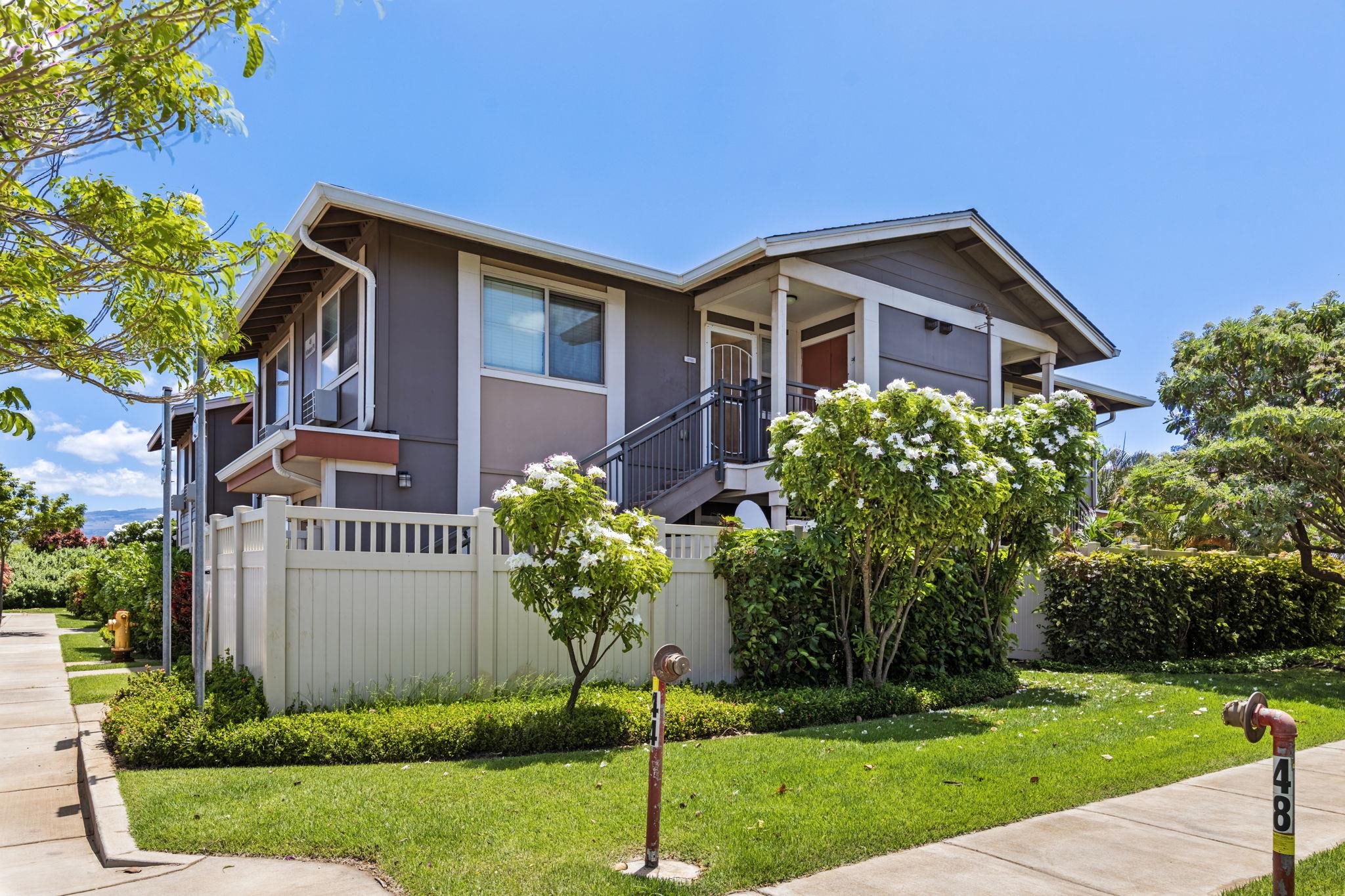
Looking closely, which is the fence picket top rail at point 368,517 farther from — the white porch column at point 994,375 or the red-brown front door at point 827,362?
the white porch column at point 994,375

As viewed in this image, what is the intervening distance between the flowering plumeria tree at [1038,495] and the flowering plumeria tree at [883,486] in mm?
1260

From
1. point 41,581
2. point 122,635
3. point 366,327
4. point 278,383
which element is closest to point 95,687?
point 122,635

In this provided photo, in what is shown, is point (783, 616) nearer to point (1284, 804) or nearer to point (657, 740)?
point (657, 740)

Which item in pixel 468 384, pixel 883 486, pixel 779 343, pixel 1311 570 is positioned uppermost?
pixel 779 343

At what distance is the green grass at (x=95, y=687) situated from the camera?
1038 cm

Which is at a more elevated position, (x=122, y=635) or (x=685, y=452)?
(x=685, y=452)

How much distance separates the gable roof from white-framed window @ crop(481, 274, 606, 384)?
64cm

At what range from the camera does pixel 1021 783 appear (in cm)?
619

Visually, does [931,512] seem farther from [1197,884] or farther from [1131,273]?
[1131,273]

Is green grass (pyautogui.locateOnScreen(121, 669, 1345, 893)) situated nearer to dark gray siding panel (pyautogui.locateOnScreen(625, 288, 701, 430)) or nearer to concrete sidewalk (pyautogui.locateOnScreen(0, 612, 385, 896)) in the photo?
concrete sidewalk (pyautogui.locateOnScreen(0, 612, 385, 896))

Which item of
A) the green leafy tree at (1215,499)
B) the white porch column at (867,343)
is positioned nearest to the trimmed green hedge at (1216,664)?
the green leafy tree at (1215,499)

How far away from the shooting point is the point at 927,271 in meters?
15.8

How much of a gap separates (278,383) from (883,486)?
40.4 feet

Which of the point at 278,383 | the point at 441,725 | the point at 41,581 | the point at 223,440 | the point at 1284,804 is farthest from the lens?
the point at 41,581
